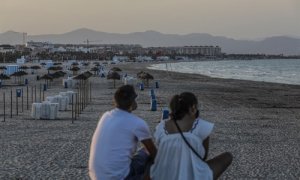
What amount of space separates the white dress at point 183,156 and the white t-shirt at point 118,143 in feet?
0.62

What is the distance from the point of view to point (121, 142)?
5086mm

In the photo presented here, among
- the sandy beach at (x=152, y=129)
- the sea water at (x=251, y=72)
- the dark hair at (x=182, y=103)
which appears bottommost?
the sea water at (x=251, y=72)

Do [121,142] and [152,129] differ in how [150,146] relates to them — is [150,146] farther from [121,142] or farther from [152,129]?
[152,129]

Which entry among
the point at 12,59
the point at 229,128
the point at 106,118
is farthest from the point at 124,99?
the point at 12,59

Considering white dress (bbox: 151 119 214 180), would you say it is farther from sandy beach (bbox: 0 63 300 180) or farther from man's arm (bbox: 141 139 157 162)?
sandy beach (bbox: 0 63 300 180)

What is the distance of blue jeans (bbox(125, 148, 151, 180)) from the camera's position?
Answer: 5113 millimetres

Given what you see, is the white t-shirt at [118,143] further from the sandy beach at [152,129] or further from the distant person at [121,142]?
the sandy beach at [152,129]

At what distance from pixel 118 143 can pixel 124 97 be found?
1.30 feet

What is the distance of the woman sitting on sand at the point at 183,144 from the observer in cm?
502

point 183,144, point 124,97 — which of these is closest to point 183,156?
point 183,144

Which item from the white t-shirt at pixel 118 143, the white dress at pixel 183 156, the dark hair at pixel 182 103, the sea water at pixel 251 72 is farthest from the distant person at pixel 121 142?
the sea water at pixel 251 72

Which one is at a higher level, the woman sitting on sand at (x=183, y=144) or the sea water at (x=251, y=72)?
A: the woman sitting on sand at (x=183, y=144)

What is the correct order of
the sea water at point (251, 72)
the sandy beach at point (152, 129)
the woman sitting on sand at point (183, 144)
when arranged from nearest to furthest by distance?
the woman sitting on sand at point (183, 144), the sandy beach at point (152, 129), the sea water at point (251, 72)

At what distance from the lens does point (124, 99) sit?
5.12 m
